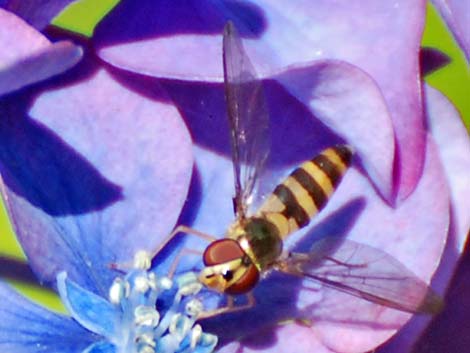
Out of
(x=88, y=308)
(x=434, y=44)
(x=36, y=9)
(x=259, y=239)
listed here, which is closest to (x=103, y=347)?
(x=88, y=308)

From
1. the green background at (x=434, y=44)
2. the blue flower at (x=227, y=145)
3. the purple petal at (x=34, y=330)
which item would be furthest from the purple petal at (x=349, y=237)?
the green background at (x=434, y=44)

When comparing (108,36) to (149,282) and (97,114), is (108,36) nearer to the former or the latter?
(97,114)

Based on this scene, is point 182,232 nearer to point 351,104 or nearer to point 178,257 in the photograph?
point 178,257

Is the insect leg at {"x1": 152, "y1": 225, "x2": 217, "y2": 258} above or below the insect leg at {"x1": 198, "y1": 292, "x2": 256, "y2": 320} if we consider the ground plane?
above

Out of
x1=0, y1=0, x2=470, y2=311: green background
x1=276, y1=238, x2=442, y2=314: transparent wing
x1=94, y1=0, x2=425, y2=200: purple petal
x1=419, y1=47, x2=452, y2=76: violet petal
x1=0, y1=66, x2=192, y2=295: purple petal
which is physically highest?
x1=94, y1=0, x2=425, y2=200: purple petal

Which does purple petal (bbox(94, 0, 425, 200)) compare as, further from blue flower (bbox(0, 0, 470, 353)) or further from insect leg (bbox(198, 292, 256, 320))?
insect leg (bbox(198, 292, 256, 320))

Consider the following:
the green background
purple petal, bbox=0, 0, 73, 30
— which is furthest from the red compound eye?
the green background

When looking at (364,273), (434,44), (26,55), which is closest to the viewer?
(26,55)
